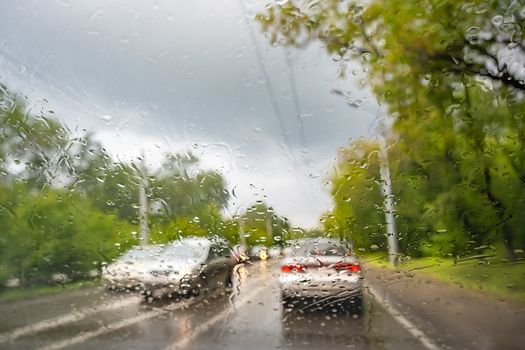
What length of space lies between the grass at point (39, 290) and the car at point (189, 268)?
0.83 m

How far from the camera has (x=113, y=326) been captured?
6492mm

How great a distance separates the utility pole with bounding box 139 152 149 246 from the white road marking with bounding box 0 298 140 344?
89cm

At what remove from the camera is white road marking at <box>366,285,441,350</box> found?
617 centimetres

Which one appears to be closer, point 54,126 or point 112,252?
point 112,252

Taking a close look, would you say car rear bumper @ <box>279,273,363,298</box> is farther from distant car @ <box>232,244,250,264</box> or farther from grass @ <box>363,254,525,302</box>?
grass @ <box>363,254,525,302</box>

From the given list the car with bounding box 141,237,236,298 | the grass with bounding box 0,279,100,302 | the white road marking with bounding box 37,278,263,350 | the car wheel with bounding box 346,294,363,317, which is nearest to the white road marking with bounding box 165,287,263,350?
the white road marking with bounding box 37,278,263,350

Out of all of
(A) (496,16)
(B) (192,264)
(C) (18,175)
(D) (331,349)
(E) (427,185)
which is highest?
(A) (496,16)

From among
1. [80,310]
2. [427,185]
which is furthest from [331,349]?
[427,185]

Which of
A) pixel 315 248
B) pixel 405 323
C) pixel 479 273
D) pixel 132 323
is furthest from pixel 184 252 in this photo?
pixel 479 273

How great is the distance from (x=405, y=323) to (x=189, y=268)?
2.97 m

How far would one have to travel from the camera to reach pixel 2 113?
947 centimetres

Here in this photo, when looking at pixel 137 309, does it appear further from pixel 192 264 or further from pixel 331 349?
pixel 331 349

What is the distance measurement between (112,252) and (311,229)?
112 inches

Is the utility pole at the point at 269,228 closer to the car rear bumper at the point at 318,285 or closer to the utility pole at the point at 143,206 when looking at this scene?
the car rear bumper at the point at 318,285
